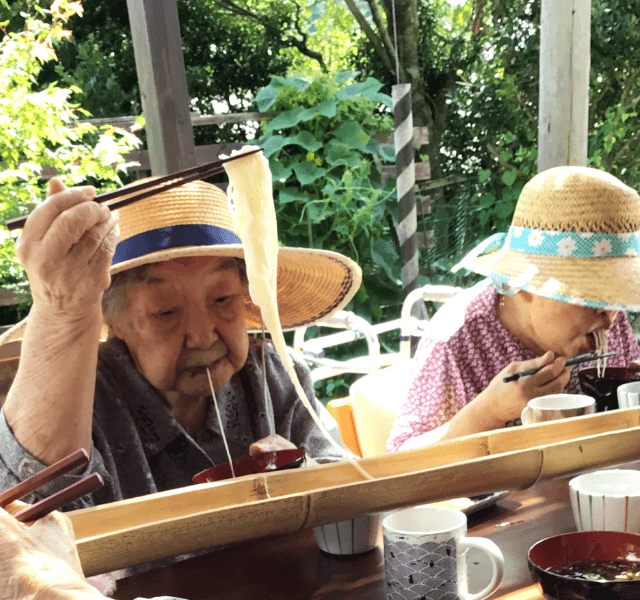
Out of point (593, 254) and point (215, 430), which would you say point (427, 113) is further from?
point (215, 430)

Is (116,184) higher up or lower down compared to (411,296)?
higher up

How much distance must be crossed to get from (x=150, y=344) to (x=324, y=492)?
74cm

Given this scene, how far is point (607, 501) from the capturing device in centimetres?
110

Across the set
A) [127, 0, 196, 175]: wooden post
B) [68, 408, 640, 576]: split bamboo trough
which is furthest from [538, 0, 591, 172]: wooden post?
[68, 408, 640, 576]: split bamboo trough

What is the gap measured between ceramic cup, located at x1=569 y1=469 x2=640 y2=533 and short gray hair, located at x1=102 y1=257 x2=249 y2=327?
834mm

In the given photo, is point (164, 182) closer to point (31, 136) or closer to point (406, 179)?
point (31, 136)

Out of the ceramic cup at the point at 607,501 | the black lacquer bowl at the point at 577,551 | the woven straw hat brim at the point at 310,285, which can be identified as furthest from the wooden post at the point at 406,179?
the black lacquer bowl at the point at 577,551

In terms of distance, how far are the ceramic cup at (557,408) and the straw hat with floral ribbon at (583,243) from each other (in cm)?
45

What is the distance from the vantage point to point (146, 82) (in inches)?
110

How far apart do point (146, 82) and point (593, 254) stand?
1.77 meters

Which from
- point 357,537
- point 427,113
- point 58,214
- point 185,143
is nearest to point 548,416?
point 357,537

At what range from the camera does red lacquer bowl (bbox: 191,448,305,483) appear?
4.11ft

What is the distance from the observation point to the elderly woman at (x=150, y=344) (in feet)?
3.97

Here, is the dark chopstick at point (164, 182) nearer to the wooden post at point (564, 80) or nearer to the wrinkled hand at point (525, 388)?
the wrinkled hand at point (525, 388)
